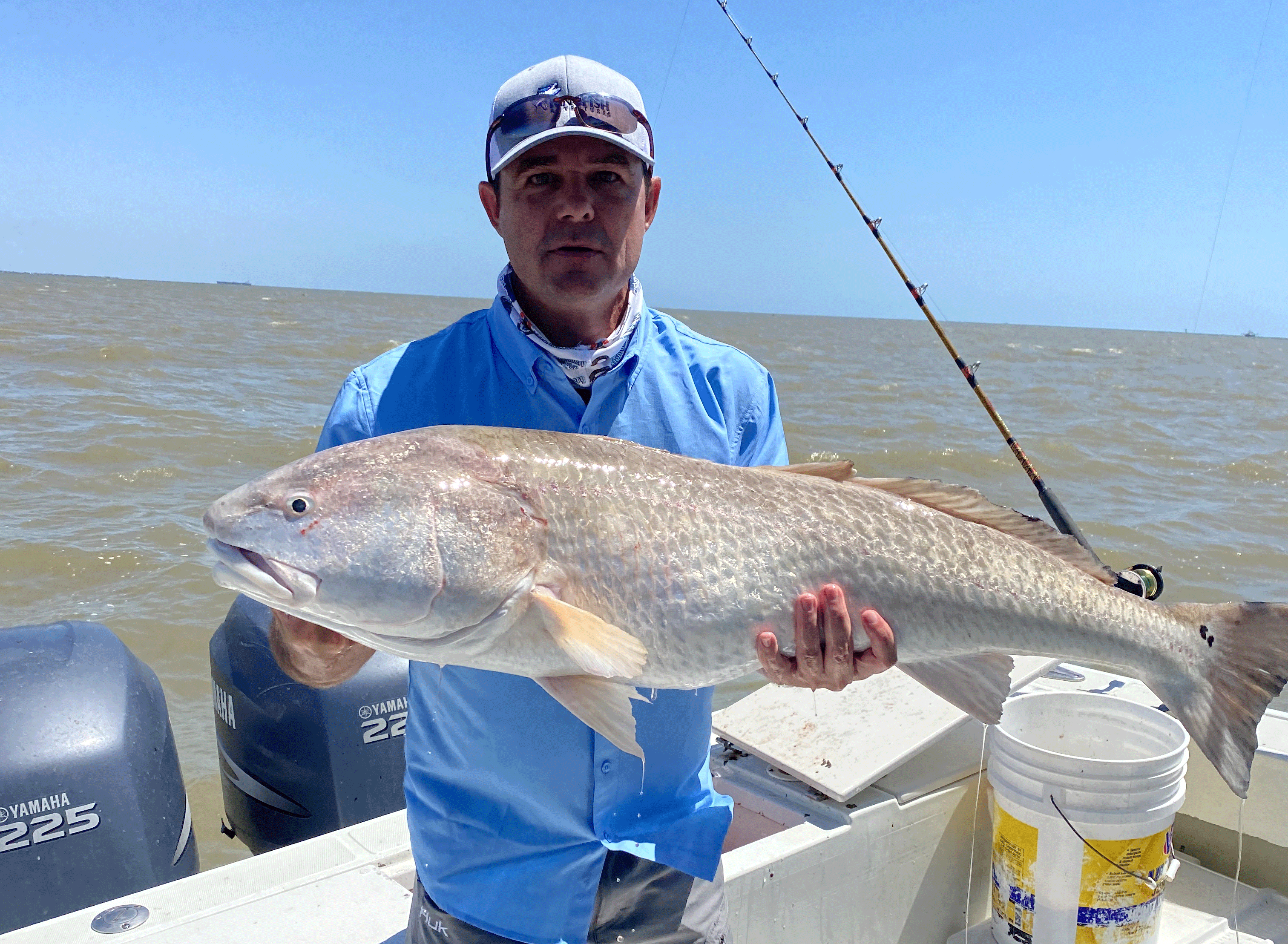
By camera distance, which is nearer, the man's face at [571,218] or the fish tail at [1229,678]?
the man's face at [571,218]

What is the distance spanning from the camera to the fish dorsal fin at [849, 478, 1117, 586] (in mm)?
2312

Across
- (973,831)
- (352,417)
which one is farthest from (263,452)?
(352,417)

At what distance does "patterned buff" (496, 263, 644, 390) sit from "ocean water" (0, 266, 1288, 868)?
0.88 metres

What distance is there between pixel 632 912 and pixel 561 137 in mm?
1799

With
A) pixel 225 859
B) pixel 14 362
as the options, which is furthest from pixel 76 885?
pixel 14 362

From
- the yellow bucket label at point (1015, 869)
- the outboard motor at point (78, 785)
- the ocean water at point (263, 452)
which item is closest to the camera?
the outboard motor at point (78, 785)

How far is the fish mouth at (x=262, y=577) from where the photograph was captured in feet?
5.81

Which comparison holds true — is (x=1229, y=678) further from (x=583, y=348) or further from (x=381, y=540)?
(x=381, y=540)

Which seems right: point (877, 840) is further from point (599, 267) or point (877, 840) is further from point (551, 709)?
point (599, 267)

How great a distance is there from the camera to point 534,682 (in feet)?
6.93

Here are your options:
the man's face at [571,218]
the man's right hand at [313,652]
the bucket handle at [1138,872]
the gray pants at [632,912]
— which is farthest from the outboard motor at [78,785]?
the bucket handle at [1138,872]

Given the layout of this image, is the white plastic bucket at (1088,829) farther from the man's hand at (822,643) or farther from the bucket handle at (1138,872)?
the man's hand at (822,643)

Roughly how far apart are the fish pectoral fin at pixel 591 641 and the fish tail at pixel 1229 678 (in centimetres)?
136

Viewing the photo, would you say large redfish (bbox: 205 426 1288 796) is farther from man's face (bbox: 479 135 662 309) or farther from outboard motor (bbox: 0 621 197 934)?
outboard motor (bbox: 0 621 197 934)
